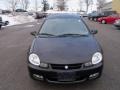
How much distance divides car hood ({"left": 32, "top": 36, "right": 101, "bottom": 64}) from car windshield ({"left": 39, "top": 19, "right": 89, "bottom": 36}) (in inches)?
14.4

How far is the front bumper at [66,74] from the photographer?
4004mm

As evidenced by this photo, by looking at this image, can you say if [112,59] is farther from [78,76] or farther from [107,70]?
[78,76]

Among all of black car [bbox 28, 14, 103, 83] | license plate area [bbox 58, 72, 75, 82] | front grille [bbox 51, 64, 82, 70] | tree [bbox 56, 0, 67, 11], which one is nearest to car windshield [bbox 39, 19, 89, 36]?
black car [bbox 28, 14, 103, 83]

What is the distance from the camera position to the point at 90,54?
14.0ft

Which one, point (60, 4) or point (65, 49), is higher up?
point (60, 4)

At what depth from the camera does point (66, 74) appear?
4004 mm

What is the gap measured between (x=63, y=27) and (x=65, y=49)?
1.31 metres

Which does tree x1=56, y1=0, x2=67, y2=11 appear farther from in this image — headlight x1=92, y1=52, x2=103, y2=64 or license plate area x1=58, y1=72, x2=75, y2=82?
license plate area x1=58, y1=72, x2=75, y2=82

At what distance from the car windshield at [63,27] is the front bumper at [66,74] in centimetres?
144

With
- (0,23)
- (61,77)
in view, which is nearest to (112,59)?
(61,77)

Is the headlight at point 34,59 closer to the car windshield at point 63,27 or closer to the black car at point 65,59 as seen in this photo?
the black car at point 65,59

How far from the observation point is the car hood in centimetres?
412

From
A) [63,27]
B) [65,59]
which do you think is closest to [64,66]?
[65,59]

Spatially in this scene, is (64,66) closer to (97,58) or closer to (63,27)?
(97,58)
